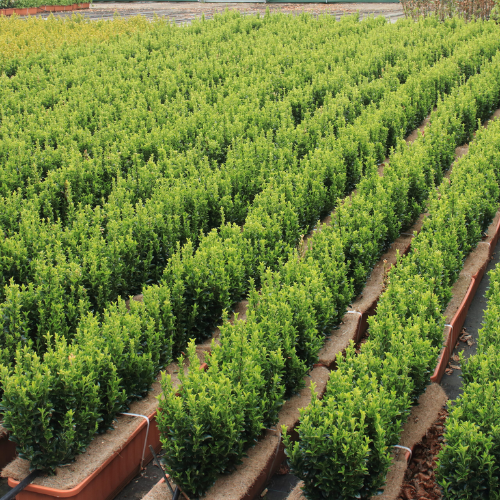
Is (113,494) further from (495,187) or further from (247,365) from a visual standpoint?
(495,187)

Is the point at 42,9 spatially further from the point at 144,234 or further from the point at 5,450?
the point at 5,450

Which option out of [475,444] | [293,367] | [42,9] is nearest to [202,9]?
[42,9]

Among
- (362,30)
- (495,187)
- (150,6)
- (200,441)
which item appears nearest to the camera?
(200,441)

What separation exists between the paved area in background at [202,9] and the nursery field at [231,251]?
57.8 feet

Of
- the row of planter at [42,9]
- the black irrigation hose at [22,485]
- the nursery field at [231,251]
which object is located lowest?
the black irrigation hose at [22,485]

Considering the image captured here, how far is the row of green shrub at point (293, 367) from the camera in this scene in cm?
434

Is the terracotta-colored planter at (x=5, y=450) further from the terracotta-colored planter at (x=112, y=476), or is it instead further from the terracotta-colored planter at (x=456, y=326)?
the terracotta-colored planter at (x=456, y=326)

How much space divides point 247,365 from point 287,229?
8.91ft

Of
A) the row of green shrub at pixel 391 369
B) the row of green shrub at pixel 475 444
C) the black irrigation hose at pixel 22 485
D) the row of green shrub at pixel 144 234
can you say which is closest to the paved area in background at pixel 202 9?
the row of green shrub at pixel 144 234

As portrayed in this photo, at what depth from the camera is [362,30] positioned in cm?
1831

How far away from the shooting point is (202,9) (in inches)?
1325

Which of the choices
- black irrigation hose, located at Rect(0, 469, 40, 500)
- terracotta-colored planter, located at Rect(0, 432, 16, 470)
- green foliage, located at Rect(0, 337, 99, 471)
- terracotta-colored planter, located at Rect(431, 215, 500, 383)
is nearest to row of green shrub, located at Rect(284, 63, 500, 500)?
terracotta-colored planter, located at Rect(431, 215, 500, 383)

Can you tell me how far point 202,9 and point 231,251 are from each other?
30.7 metres

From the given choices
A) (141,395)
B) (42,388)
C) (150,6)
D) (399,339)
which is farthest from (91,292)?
(150,6)
